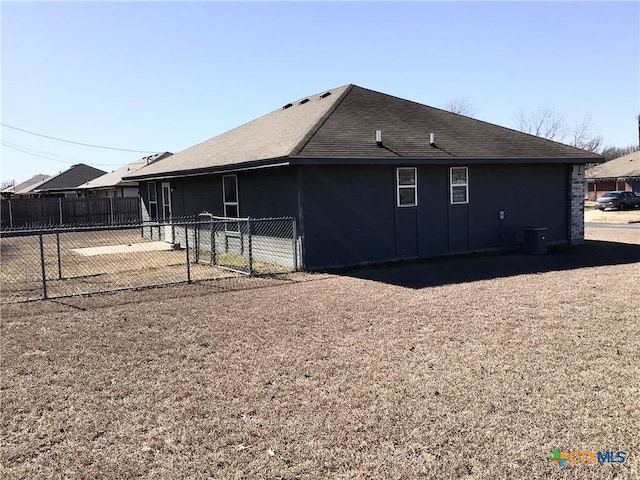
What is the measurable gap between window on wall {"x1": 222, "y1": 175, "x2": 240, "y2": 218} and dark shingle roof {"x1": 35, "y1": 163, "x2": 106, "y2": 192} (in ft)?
118

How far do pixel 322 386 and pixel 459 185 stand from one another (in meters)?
A: 10.4

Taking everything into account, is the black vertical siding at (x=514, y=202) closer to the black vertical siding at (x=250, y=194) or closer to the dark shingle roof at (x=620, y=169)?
the black vertical siding at (x=250, y=194)

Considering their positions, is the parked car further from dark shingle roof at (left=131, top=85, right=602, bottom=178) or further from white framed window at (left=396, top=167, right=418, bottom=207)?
white framed window at (left=396, top=167, right=418, bottom=207)

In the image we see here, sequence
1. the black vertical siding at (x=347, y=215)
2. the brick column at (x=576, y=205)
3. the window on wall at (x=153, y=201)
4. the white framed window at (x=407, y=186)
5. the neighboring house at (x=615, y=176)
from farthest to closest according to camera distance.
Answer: the neighboring house at (x=615, y=176)
the window on wall at (x=153, y=201)
the brick column at (x=576, y=205)
the white framed window at (x=407, y=186)
the black vertical siding at (x=347, y=215)

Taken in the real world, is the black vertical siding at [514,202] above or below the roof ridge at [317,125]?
below

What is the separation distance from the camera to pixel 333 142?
12531mm

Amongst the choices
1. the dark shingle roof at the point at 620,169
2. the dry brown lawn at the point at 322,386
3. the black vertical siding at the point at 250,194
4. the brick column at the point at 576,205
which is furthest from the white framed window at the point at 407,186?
the dark shingle roof at the point at 620,169

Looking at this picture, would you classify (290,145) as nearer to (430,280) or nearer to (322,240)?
(322,240)

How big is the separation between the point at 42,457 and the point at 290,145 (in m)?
9.26

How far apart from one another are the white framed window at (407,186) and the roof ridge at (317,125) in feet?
7.44

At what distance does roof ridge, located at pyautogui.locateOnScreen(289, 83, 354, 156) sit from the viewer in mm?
11598

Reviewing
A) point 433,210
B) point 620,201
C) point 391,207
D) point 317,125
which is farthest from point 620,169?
point 317,125

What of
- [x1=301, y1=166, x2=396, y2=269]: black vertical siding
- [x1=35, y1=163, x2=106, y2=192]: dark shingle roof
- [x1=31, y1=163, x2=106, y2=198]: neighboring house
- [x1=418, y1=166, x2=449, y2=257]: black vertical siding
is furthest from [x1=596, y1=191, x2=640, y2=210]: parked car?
[x1=35, y1=163, x2=106, y2=192]: dark shingle roof

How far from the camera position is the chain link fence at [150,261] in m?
10.3
